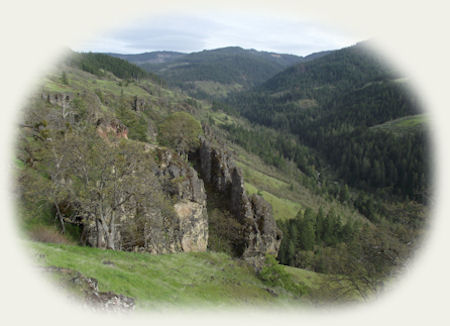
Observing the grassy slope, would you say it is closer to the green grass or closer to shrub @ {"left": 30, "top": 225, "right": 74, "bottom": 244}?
shrub @ {"left": 30, "top": 225, "right": 74, "bottom": 244}

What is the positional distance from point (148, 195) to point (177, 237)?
11603mm

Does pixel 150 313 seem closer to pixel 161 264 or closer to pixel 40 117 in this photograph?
pixel 161 264

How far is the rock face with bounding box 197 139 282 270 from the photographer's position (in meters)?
47.1

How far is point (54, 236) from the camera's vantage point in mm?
23766

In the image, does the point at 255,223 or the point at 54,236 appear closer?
the point at 54,236

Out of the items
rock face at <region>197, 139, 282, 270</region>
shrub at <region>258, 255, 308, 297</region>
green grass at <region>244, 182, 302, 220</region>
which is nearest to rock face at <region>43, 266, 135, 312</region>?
shrub at <region>258, 255, 308, 297</region>

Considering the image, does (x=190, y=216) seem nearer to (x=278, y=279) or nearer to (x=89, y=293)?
(x=278, y=279)

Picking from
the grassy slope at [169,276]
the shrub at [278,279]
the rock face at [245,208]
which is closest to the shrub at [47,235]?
the grassy slope at [169,276]

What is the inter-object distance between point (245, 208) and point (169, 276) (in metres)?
27.1

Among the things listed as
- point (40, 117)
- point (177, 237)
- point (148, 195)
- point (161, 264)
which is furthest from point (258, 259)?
point (40, 117)

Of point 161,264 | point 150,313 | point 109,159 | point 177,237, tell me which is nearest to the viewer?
point 150,313

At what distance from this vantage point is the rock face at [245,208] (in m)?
47.1

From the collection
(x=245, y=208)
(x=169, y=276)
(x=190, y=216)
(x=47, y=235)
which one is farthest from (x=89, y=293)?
(x=245, y=208)

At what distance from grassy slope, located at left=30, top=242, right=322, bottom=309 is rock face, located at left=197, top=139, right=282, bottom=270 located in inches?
342
